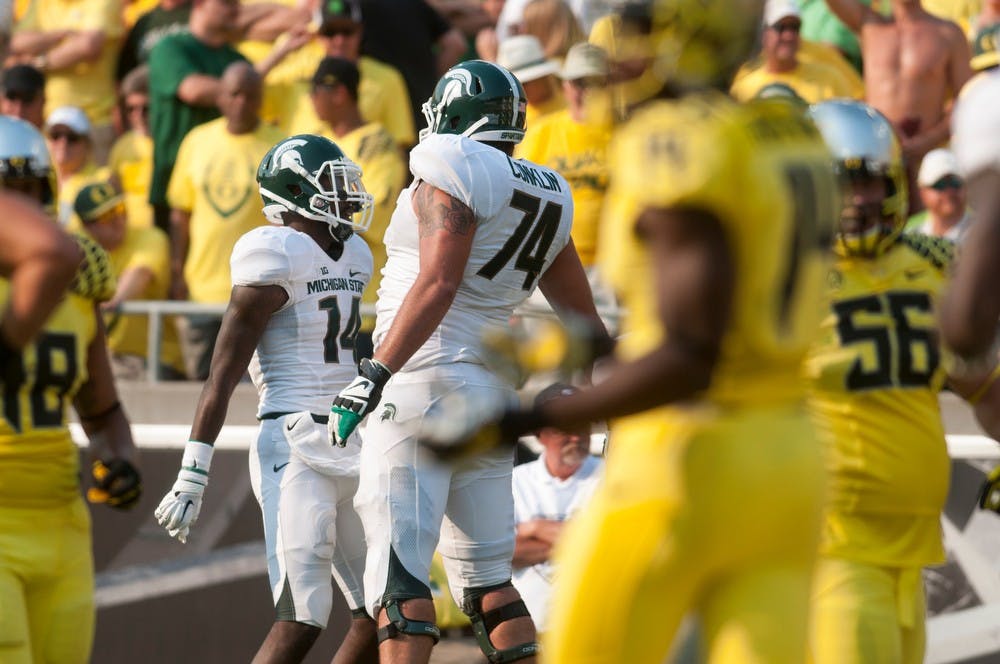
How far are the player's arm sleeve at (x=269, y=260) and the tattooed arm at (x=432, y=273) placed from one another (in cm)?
65

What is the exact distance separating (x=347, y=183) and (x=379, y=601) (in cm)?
151

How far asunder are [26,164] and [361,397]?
1.12 metres

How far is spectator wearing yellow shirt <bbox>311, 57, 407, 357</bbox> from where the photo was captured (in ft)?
28.5

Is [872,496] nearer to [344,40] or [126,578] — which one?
[126,578]

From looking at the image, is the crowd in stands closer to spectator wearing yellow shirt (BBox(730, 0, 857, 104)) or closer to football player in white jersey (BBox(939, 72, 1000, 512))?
spectator wearing yellow shirt (BBox(730, 0, 857, 104))

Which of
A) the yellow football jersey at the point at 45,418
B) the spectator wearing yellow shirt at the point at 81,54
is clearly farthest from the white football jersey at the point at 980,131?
the spectator wearing yellow shirt at the point at 81,54

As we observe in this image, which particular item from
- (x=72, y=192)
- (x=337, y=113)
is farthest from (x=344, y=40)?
(x=72, y=192)

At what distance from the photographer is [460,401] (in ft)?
11.3

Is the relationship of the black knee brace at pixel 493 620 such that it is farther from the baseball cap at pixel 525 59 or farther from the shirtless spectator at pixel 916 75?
the shirtless spectator at pixel 916 75

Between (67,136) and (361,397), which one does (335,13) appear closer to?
(67,136)

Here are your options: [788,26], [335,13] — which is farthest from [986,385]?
[335,13]

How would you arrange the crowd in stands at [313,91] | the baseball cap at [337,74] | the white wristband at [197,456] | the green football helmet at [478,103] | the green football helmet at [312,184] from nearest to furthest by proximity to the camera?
the green football helmet at [478,103], the white wristband at [197,456], the green football helmet at [312,184], the crowd in stands at [313,91], the baseball cap at [337,74]

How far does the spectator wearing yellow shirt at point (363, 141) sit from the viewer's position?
8.70m

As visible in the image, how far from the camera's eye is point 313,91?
29.0 ft
